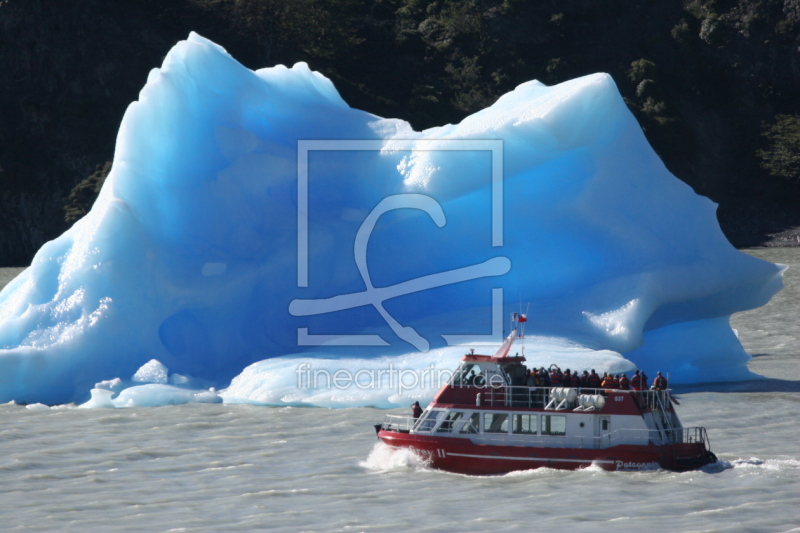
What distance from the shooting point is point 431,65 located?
7031 cm

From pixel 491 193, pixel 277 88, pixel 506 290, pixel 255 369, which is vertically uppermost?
pixel 277 88

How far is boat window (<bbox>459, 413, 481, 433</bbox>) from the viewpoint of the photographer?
17.5 m

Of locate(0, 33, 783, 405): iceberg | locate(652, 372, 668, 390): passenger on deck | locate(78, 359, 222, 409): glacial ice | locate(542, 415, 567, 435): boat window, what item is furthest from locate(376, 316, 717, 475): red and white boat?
locate(78, 359, 222, 409): glacial ice

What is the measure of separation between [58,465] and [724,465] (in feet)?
35.7

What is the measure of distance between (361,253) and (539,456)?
8808 millimetres

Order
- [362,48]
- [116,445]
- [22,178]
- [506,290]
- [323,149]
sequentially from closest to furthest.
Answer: [116,445] < [506,290] < [323,149] < [22,178] < [362,48]

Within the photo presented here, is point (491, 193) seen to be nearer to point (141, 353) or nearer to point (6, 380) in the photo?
point (141, 353)

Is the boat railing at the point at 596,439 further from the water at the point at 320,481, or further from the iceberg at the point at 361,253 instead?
the iceberg at the point at 361,253

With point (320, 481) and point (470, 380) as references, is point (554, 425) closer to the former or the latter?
point (470, 380)

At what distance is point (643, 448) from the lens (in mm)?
16969

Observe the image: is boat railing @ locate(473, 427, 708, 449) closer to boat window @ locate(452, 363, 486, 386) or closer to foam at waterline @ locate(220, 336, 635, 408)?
boat window @ locate(452, 363, 486, 386)

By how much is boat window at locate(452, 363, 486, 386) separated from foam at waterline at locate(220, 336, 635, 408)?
288 centimetres

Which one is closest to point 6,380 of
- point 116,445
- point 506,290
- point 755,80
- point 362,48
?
point 116,445

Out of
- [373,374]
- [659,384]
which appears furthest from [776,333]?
[659,384]
